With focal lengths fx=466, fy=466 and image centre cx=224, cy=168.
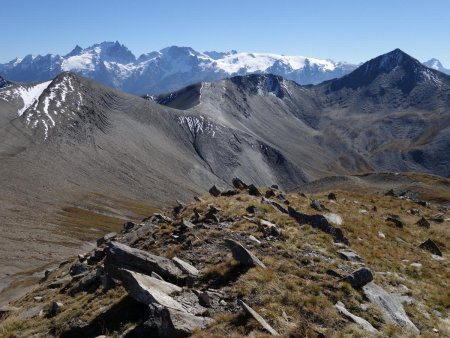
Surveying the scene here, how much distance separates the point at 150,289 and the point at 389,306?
1012 cm

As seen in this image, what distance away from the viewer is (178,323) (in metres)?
16.1

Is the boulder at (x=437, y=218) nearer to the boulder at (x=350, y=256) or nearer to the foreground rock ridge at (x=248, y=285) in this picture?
the foreground rock ridge at (x=248, y=285)

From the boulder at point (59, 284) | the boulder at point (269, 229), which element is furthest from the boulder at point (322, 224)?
the boulder at point (59, 284)

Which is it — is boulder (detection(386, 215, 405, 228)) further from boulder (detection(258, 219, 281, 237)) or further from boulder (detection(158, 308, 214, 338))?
boulder (detection(158, 308, 214, 338))

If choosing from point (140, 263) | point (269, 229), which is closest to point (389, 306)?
point (269, 229)

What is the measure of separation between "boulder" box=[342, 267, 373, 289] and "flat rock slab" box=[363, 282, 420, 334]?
9.5 inches

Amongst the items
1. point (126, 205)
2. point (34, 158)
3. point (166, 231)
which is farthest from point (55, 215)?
point (166, 231)

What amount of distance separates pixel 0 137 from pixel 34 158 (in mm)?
20394

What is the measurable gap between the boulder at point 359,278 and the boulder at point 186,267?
262 inches

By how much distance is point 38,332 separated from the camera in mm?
20031

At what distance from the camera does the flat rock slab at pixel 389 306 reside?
18.7m

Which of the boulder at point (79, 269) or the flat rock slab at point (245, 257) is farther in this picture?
the boulder at point (79, 269)

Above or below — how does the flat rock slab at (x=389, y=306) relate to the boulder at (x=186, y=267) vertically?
below

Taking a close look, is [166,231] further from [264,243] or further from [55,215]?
[55,215]
